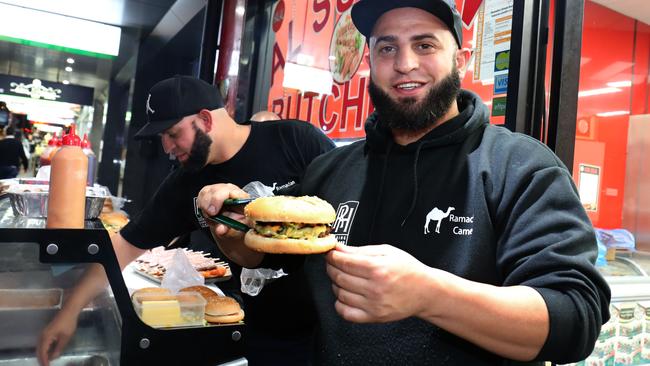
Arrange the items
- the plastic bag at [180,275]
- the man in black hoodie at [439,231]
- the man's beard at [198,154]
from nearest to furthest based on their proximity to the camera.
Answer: the man in black hoodie at [439,231]
the plastic bag at [180,275]
the man's beard at [198,154]

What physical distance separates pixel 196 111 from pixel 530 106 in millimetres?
1871

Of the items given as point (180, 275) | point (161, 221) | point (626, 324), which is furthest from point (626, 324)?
point (161, 221)

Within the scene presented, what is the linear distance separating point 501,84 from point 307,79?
249cm

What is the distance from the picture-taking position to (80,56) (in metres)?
11.1

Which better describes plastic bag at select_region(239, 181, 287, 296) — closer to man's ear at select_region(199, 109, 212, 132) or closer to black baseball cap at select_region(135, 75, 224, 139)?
man's ear at select_region(199, 109, 212, 132)

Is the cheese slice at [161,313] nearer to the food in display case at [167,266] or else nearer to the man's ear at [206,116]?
the food in display case at [167,266]

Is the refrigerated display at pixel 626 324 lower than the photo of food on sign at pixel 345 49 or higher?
lower

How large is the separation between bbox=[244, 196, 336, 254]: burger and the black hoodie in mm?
256

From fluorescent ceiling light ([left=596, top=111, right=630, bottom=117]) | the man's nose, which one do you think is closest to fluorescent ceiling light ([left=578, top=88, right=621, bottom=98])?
fluorescent ceiling light ([left=596, top=111, right=630, bottom=117])

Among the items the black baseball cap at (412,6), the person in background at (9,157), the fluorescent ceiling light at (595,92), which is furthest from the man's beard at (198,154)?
the person in background at (9,157)

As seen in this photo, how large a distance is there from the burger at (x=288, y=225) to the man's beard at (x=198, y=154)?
5.00 ft

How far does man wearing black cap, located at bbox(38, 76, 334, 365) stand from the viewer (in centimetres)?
245

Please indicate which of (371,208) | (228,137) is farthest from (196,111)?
(371,208)

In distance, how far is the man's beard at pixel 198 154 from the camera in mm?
2857
